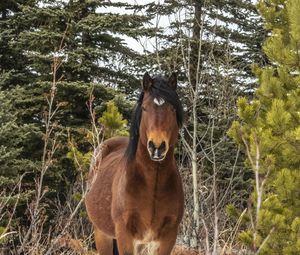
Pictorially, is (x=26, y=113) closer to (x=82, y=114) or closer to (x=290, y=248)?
(x=82, y=114)

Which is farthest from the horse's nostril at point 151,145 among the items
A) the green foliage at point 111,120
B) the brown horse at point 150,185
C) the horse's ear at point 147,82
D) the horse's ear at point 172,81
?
the green foliage at point 111,120

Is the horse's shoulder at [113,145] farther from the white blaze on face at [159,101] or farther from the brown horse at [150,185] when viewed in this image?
the white blaze on face at [159,101]

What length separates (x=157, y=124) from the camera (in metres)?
3.86

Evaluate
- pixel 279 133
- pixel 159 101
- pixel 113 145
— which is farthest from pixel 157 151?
pixel 113 145

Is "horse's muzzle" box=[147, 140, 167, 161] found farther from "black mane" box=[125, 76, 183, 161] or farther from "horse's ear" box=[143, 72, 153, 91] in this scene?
"horse's ear" box=[143, 72, 153, 91]

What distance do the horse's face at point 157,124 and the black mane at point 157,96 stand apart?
0.02 m

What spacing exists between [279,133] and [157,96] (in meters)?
2.24

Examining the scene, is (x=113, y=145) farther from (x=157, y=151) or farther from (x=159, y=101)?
(x=157, y=151)

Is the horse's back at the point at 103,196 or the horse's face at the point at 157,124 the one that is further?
the horse's back at the point at 103,196

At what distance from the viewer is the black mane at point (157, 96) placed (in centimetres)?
412

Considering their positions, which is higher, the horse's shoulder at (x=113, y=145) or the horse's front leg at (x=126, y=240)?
the horse's shoulder at (x=113, y=145)

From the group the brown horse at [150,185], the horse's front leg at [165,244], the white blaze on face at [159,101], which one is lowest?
the horse's front leg at [165,244]

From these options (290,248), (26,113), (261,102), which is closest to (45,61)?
(26,113)

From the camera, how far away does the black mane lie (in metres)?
4.12
